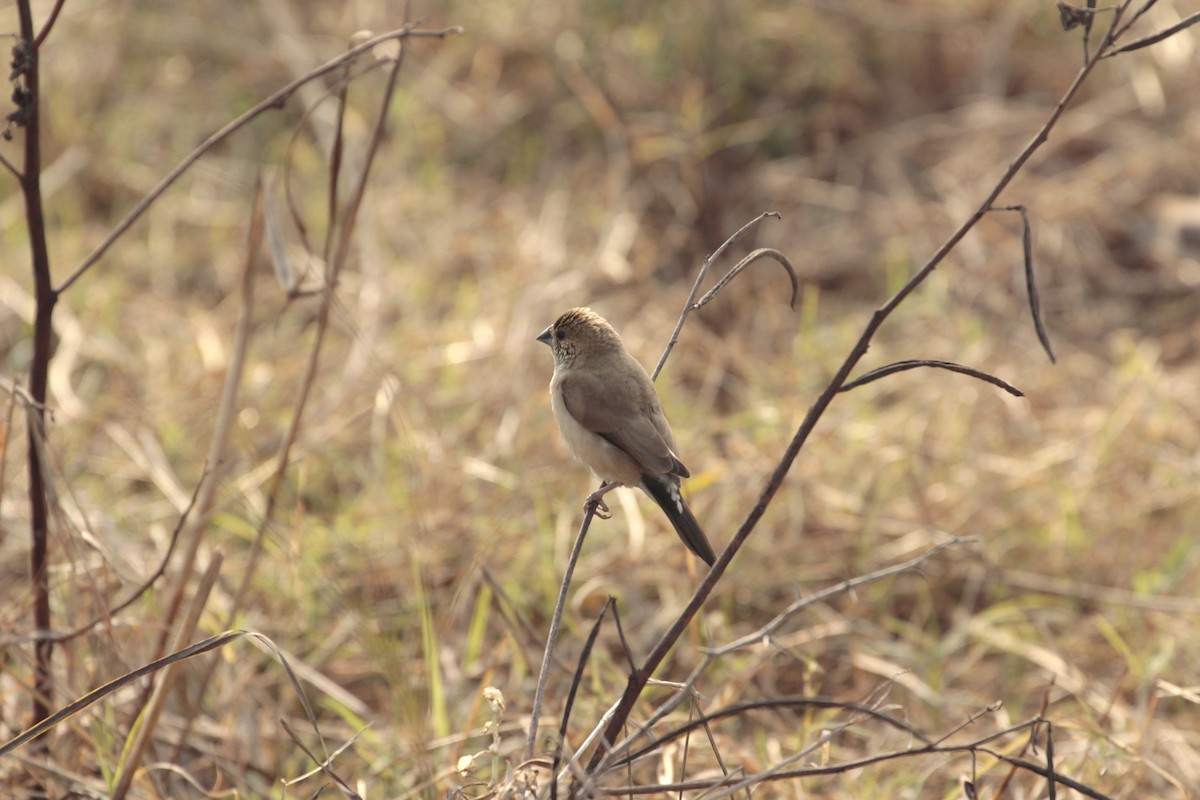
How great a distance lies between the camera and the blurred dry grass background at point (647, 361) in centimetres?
333

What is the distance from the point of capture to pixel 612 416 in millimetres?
2820

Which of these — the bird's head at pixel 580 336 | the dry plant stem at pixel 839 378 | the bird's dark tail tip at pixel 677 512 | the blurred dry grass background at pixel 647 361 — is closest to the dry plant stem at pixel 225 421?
the blurred dry grass background at pixel 647 361

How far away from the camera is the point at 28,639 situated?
250 cm

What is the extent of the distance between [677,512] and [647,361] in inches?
104

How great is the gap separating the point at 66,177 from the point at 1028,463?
15.9 feet

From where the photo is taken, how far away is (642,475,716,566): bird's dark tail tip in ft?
8.21

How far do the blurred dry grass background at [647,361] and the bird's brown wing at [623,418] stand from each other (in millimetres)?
454

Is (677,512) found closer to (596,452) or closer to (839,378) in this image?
(596,452)

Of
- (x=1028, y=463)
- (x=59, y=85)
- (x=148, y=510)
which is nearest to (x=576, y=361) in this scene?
(x=148, y=510)

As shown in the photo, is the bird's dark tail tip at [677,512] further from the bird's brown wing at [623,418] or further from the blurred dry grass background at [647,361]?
the blurred dry grass background at [647,361]

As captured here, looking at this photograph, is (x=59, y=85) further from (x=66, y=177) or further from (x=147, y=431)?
(x=147, y=431)

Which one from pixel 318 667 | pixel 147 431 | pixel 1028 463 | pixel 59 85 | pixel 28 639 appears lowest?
pixel 1028 463

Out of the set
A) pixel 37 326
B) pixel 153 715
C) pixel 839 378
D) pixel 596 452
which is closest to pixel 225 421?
pixel 37 326

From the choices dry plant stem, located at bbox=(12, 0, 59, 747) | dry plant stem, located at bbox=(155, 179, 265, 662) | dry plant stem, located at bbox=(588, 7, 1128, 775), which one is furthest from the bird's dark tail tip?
dry plant stem, located at bbox=(12, 0, 59, 747)
